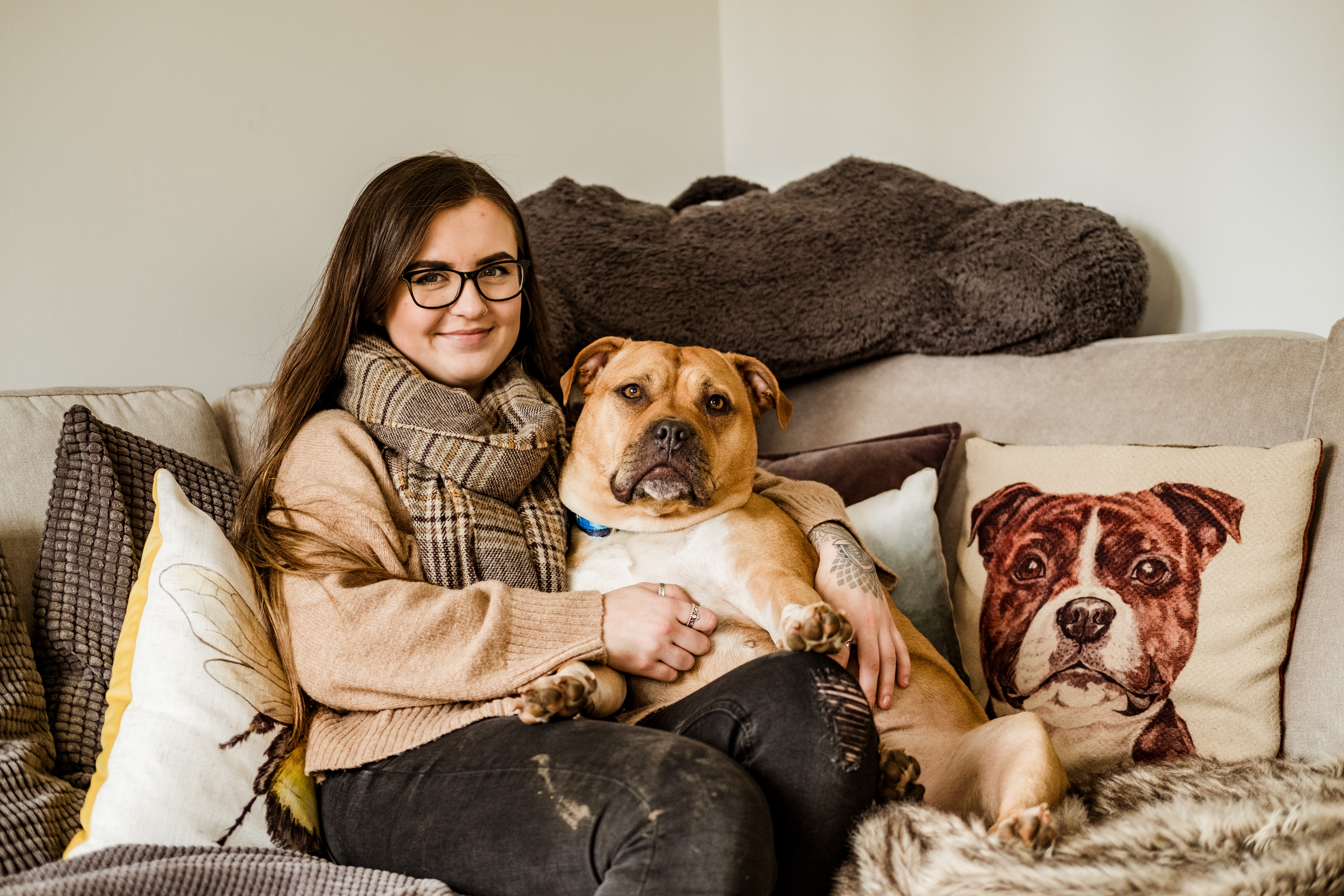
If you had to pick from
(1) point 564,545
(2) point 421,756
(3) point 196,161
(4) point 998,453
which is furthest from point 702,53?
(2) point 421,756

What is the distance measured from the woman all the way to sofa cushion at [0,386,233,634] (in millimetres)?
276

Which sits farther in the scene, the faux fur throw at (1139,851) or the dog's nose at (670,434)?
the dog's nose at (670,434)

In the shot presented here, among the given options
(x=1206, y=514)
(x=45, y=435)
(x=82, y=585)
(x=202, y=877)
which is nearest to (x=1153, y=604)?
(x=1206, y=514)

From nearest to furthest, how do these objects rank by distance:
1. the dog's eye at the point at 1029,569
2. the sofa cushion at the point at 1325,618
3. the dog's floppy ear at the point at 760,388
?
the sofa cushion at the point at 1325,618
the dog's eye at the point at 1029,569
the dog's floppy ear at the point at 760,388

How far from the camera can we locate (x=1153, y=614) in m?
1.68

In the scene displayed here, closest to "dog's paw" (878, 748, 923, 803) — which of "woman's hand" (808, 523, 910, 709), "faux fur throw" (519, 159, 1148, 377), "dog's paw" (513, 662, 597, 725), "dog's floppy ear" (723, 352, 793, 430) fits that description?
"woman's hand" (808, 523, 910, 709)

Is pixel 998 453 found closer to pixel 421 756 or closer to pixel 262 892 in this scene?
pixel 421 756

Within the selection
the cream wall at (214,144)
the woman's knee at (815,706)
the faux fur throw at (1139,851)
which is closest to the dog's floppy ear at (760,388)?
the woman's knee at (815,706)

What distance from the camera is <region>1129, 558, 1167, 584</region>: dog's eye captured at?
170cm

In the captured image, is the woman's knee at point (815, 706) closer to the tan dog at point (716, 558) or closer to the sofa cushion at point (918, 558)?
the tan dog at point (716, 558)

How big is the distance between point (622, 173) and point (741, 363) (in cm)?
151

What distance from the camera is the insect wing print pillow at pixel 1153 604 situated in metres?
1.62

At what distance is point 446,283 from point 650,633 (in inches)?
30.2

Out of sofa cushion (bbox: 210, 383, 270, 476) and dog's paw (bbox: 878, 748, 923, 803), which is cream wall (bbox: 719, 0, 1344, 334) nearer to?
dog's paw (bbox: 878, 748, 923, 803)
